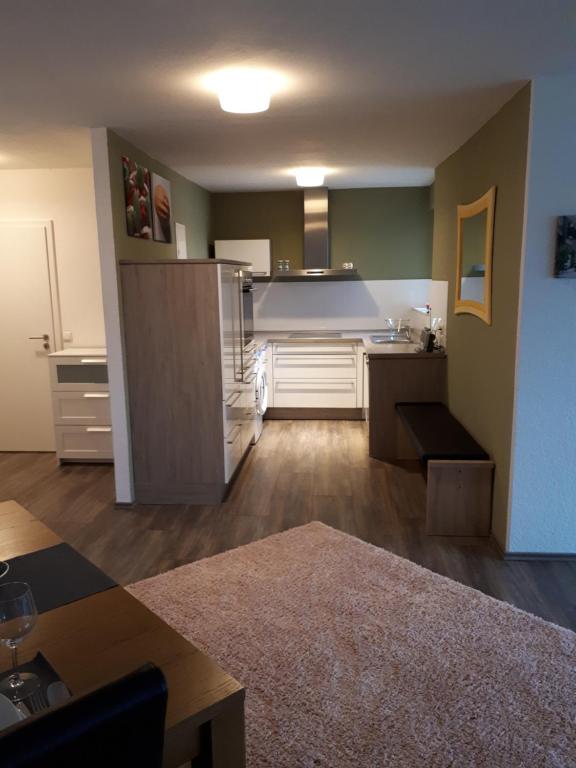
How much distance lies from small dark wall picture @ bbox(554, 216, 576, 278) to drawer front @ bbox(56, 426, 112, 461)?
11.7 feet

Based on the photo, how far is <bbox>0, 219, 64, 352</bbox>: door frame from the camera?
502cm

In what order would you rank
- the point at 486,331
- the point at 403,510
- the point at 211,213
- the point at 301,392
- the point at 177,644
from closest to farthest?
the point at 177,644 → the point at 486,331 → the point at 403,510 → the point at 301,392 → the point at 211,213

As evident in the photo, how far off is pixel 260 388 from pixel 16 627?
4.49 m

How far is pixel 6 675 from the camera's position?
45.4 inches

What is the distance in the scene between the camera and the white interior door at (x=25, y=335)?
5059mm

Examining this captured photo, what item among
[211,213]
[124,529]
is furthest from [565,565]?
[211,213]

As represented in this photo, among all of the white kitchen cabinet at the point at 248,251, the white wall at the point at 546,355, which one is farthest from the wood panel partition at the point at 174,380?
the white kitchen cabinet at the point at 248,251

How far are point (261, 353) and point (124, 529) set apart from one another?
254 centimetres

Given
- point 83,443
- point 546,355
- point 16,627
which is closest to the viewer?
point 16,627

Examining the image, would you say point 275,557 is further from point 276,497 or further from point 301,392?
point 301,392

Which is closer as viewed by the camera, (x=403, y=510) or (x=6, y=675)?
(x=6, y=675)

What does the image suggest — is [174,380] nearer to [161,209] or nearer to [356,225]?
[161,209]

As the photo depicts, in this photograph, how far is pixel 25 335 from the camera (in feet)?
17.0

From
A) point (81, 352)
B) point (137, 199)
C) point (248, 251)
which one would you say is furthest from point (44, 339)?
point (248, 251)
